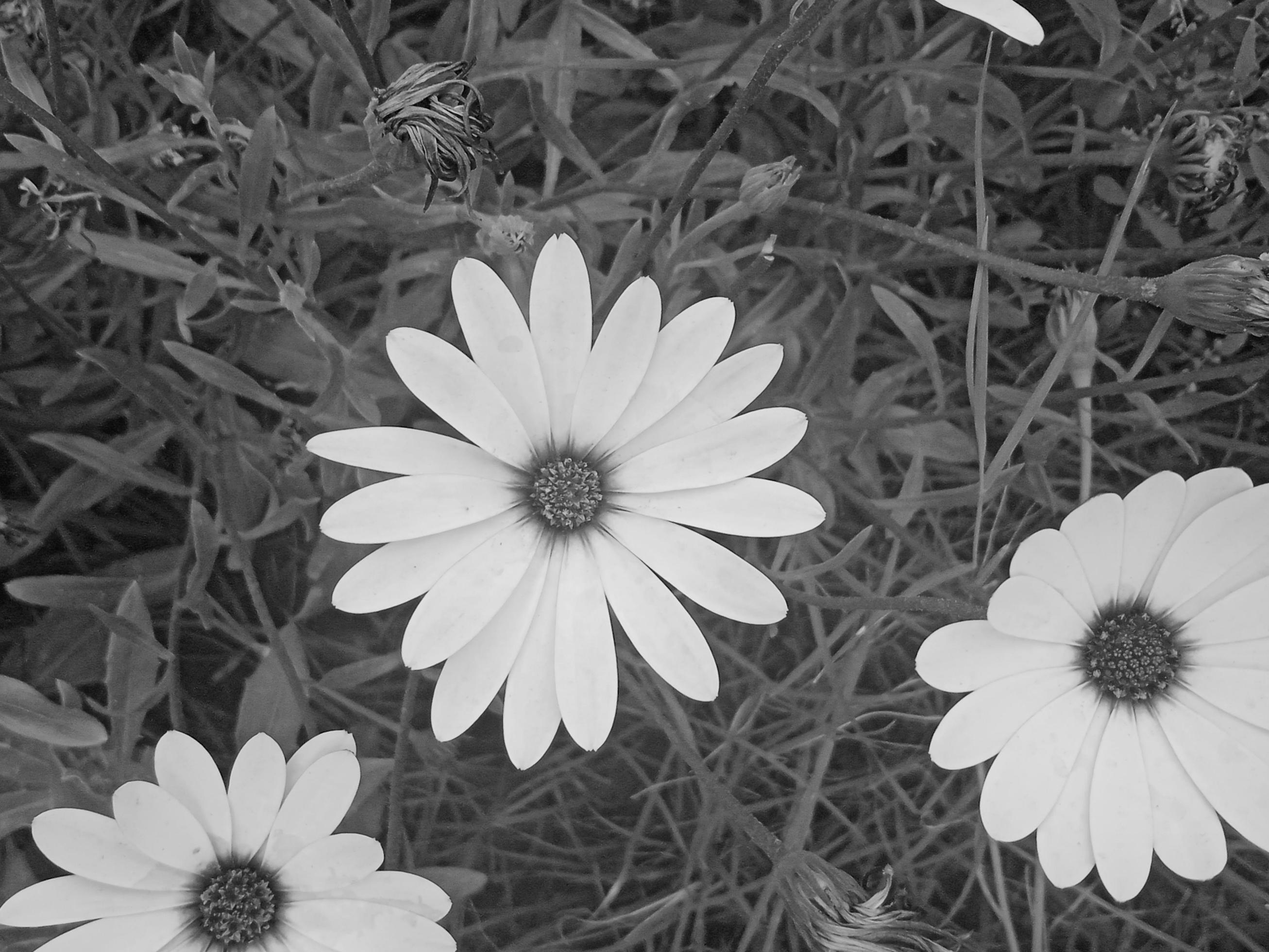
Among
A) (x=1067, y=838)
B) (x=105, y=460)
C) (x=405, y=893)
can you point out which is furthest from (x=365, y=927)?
(x=1067, y=838)

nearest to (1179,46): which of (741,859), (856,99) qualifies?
(856,99)

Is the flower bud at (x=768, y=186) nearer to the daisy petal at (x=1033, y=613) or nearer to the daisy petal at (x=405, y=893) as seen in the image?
the daisy petal at (x=1033, y=613)

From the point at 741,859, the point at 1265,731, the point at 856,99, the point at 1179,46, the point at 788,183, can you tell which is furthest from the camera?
the point at 741,859

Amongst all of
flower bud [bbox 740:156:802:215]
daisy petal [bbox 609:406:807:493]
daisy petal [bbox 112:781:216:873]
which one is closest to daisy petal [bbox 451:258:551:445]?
daisy petal [bbox 609:406:807:493]

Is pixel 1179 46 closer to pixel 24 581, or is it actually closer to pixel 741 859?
pixel 741 859

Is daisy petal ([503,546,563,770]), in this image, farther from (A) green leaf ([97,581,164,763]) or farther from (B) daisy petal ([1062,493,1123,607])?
(B) daisy petal ([1062,493,1123,607])

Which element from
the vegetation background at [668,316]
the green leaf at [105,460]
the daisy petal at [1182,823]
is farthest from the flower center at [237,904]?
the daisy petal at [1182,823]
